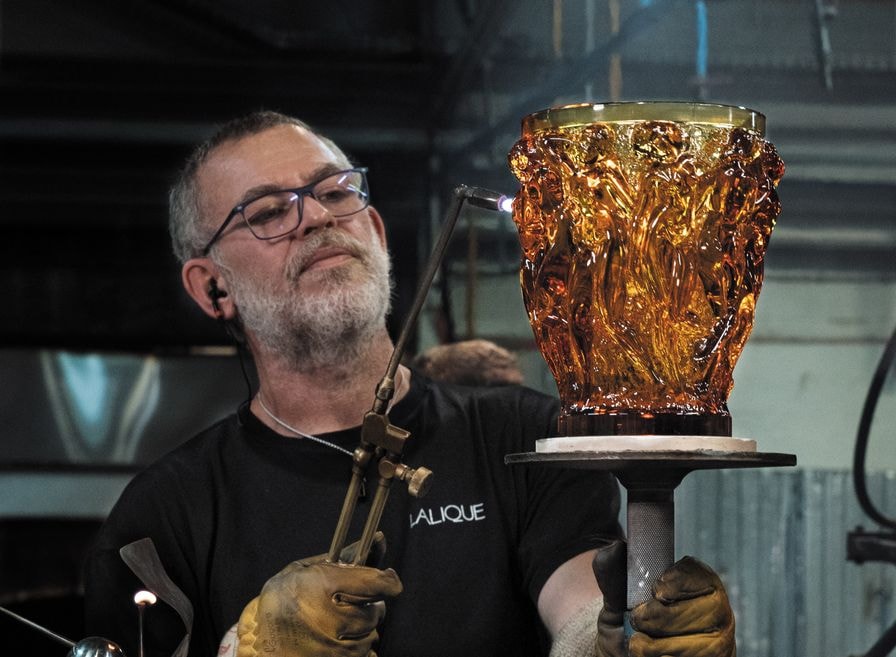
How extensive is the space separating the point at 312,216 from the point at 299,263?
65 mm

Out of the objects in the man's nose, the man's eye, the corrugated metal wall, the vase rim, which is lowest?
the corrugated metal wall

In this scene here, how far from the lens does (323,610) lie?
1255 millimetres

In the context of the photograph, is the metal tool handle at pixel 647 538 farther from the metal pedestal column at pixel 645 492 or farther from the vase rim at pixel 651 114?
the vase rim at pixel 651 114

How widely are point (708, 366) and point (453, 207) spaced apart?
0.99ft

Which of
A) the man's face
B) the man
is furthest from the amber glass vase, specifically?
the man's face

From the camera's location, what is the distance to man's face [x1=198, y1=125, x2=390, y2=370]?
1.70m

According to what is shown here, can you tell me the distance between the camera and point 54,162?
13.3 ft

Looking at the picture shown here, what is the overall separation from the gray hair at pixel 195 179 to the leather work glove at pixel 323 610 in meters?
0.72

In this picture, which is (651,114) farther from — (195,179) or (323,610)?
(195,179)

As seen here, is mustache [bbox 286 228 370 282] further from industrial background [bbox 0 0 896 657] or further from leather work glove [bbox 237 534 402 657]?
industrial background [bbox 0 0 896 657]

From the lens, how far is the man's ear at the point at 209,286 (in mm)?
1887

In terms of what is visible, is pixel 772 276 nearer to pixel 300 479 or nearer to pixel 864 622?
pixel 864 622

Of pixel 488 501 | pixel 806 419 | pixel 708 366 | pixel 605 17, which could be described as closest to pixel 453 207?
pixel 708 366

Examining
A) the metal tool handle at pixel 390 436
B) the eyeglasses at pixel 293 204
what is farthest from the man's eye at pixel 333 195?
the metal tool handle at pixel 390 436
